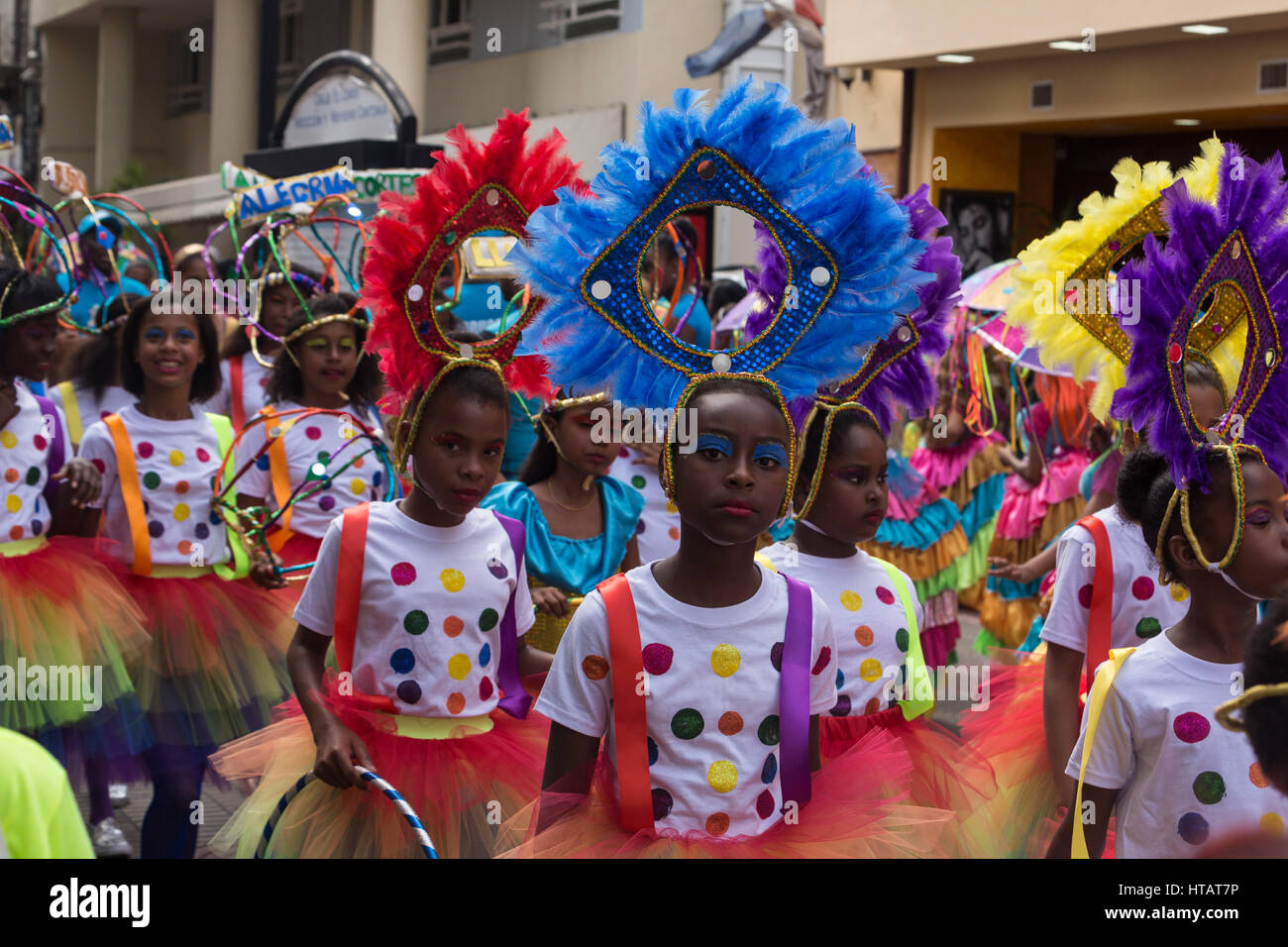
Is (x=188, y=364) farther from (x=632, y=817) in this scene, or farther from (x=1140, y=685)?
(x=1140, y=685)

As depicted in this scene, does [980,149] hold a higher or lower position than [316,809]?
higher

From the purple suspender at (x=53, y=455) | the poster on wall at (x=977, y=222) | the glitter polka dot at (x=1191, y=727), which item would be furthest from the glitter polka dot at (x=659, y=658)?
the poster on wall at (x=977, y=222)

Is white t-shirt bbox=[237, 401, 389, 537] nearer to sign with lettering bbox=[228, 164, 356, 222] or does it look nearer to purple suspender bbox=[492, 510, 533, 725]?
purple suspender bbox=[492, 510, 533, 725]

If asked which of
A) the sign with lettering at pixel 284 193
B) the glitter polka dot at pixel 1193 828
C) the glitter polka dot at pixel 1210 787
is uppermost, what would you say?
the sign with lettering at pixel 284 193

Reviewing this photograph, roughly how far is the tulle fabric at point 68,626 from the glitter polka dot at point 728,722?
121 inches

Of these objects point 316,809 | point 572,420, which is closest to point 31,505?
point 572,420

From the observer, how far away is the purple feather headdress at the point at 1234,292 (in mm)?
3324

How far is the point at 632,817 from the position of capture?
10.0ft

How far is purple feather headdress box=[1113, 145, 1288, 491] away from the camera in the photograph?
332 cm

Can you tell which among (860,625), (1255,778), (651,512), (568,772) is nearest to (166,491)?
(651,512)

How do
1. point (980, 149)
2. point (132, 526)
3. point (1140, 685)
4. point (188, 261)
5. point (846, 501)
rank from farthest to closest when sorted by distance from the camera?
point (980, 149)
point (188, 261)
point (132, 526)
point (846, 501)
point (1140, 685)

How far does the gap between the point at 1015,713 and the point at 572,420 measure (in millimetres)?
1690

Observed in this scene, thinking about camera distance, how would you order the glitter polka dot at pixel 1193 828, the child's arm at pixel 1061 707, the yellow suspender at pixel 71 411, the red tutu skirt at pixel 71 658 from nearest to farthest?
the glitter polka dot at pixel 1193 828, the child's arm at pixel 1061 707, the red tutu skirt at pixel 71 658, the yellow suspender at pixel 71 411

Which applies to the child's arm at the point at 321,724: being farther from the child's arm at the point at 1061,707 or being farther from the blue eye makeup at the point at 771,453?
the child's arm at the point at 1061,707
